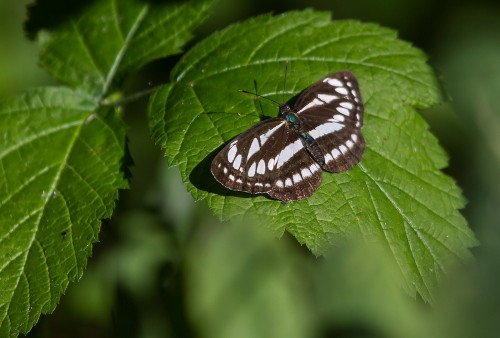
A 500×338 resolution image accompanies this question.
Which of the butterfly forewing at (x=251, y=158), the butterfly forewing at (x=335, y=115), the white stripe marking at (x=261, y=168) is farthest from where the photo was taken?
the butterfly forewing at (x=335, y=115)

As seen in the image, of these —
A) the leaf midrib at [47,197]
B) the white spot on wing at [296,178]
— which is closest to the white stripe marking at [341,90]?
the white spot on wing at [296,178]

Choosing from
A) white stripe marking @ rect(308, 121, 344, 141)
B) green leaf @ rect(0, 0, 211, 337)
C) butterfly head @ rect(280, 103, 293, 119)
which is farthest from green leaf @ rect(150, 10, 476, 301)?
green leaf @ rect(0, 0, 211, 337)

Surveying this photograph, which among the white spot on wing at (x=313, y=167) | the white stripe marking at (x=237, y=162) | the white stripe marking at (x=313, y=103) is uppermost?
the white stripe marking at (x=237, y=162)

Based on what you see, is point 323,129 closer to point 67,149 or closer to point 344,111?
point 344,111

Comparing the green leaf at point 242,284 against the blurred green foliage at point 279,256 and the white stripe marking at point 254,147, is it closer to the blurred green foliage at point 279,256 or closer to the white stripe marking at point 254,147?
the blurred green foliage at point 279,256

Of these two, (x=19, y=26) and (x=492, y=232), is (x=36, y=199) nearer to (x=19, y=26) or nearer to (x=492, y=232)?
(x=492, y=232)

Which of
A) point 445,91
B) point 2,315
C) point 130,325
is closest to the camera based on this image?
point 2,315

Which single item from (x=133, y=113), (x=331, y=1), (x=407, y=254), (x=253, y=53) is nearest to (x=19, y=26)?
(x=133, y=113)
